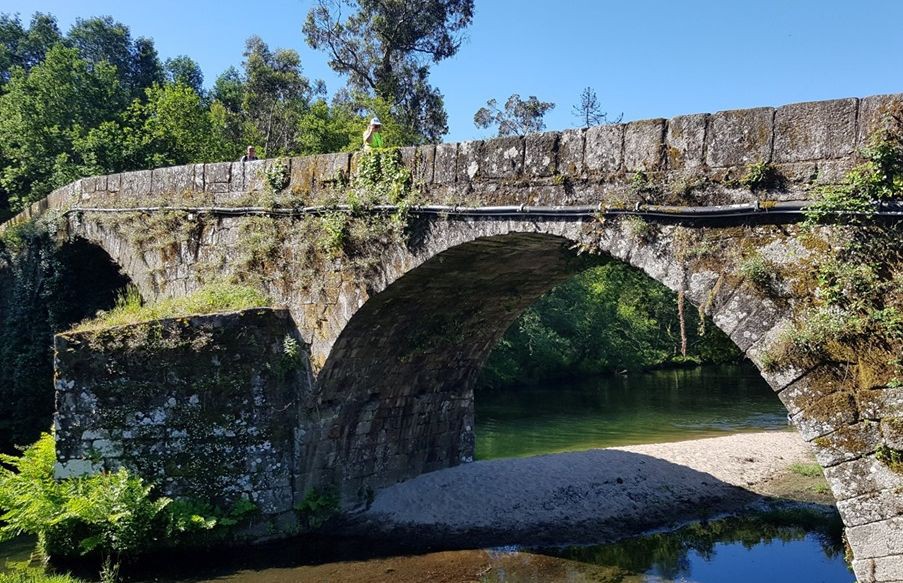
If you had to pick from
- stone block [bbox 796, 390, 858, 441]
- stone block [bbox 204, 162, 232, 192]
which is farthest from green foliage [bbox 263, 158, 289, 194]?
stone block [bbox 796, 390, 858, 441]

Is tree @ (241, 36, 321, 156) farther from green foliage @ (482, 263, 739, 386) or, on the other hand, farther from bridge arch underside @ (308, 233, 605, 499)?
bridge arch underside @ (308, 233, 605, 499)

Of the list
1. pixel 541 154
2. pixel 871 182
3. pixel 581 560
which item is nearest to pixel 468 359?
pixel 581 560

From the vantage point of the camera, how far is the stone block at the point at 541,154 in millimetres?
7297

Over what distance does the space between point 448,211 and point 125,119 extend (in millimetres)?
17615

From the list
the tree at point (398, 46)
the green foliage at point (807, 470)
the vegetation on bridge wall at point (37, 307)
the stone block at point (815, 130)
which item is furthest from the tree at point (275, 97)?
the stone block at point (815, 130)

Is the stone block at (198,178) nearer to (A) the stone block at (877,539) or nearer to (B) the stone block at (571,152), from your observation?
(B) the stone block at (571,152)

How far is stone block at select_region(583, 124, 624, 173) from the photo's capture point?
22.3 feet

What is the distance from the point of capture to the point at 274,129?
36406 mm

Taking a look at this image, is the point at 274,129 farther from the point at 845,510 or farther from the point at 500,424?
the point at 845,510

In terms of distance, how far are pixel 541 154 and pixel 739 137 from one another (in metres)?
1.93

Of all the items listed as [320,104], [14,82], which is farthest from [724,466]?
[14,82]

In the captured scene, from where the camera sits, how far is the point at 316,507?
10000 mm

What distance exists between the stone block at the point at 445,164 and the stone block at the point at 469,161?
63 millimetres

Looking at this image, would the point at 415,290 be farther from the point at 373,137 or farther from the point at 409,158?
the point at 373,137
